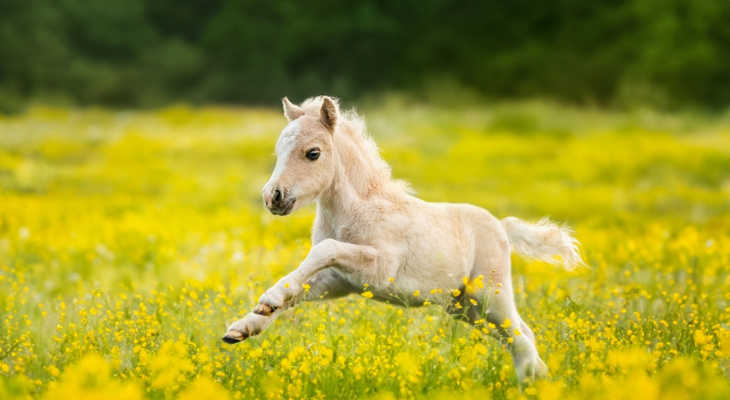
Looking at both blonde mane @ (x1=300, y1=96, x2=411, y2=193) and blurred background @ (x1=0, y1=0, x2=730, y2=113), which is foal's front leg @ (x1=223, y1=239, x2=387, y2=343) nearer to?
blonde mane @ (x1=300, y1=96, x2=411, y2=193)

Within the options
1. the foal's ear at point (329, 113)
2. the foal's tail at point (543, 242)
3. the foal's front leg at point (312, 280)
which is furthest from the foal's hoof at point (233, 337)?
the foal's tail at point (543, 242)

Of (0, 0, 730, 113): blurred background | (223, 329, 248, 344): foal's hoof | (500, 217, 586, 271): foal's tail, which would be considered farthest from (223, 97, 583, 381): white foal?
(0, 0, 730, 113): blurred background

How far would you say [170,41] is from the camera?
4112 centimetres

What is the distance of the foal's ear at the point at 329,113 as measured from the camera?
17.5ft

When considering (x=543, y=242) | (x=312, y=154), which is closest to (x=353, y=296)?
(x=543, y=242)

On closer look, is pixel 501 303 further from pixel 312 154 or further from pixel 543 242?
pixel 312 154

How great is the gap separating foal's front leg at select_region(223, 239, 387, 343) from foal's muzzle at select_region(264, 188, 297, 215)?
32 centimetres

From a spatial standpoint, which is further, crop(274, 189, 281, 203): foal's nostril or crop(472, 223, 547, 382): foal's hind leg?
crop(472, 223, 547, 382): foal's hind leg

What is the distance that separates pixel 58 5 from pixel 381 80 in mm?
18837

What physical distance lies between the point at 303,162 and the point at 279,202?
360 mm

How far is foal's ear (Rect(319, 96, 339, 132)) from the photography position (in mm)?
5348

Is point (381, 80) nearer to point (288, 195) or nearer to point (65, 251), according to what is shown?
point (65, 251)

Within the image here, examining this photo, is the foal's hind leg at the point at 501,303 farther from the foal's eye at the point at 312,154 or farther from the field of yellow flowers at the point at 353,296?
the foal's eye at the point at 312,154

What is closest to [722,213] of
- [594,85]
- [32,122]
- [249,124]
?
[594,85]
